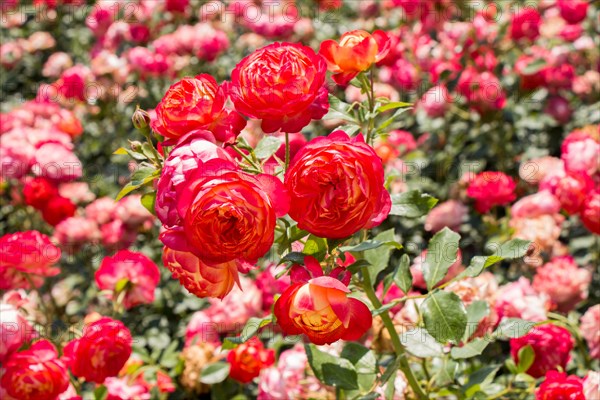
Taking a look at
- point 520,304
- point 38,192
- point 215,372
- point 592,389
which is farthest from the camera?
point 38,192

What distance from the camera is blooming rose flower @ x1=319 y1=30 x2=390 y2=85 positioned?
3.63ft

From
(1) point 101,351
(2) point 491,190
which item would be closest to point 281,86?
(1) point 101,351

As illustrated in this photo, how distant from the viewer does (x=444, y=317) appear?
3.47ft

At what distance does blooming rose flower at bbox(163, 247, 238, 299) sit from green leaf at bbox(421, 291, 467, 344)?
30 centimetres

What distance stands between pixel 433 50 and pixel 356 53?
1.64 m

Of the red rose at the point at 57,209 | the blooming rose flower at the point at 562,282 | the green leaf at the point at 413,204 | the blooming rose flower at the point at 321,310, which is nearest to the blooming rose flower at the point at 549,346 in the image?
the blooming rose flower at the point at 562,282

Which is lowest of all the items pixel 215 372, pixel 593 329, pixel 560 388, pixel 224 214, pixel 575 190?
pixel 215 372

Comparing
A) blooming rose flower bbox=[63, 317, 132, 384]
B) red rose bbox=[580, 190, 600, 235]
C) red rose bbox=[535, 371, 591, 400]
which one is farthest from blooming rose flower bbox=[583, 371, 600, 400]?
blooming rose flower bbox=[63, 317, 132, 384]

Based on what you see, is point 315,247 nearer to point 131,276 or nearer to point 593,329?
point 131,276

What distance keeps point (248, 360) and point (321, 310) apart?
0.72 m

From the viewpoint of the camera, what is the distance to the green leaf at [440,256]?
114cm

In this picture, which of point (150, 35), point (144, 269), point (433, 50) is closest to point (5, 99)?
point (150, 35)

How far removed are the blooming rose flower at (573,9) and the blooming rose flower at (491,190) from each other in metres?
0.72

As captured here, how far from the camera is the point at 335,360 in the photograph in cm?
129
